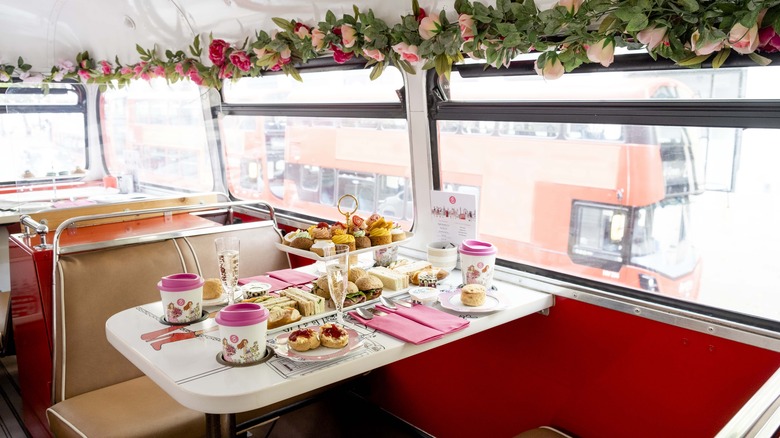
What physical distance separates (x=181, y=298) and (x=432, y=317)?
0.91m

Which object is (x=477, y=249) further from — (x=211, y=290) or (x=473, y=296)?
(x=211, y=290)

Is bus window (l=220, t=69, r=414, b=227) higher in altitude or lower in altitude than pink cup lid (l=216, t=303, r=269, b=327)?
higher

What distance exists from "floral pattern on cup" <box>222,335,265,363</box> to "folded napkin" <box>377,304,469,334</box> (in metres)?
0.61

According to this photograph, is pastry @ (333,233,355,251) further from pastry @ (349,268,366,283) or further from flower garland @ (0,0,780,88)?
flower garland @ (0,0,780,88)

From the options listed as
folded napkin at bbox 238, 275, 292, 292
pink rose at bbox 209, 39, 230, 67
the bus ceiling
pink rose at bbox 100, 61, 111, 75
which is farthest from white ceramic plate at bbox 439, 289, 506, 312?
pink rose at bbox 100, 61, 111, 75

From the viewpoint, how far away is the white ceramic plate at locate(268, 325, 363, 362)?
1895mm

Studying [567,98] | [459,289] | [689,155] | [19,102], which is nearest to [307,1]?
[567,98]

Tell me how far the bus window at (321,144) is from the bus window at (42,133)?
1.71 m

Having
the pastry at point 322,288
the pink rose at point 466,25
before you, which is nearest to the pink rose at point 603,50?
the pink rose at point 466,25

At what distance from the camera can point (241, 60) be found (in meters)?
3.89

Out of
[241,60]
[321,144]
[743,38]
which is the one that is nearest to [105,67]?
[241,60]

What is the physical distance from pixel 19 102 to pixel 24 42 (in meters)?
0.60

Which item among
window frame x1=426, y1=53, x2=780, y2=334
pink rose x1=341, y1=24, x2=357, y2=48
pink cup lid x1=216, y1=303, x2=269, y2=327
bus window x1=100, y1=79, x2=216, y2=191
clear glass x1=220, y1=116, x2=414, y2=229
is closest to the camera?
pink cup lid x1=216, y1=303, x2=269, y2=327

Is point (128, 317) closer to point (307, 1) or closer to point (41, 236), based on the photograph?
point (41, 236)
